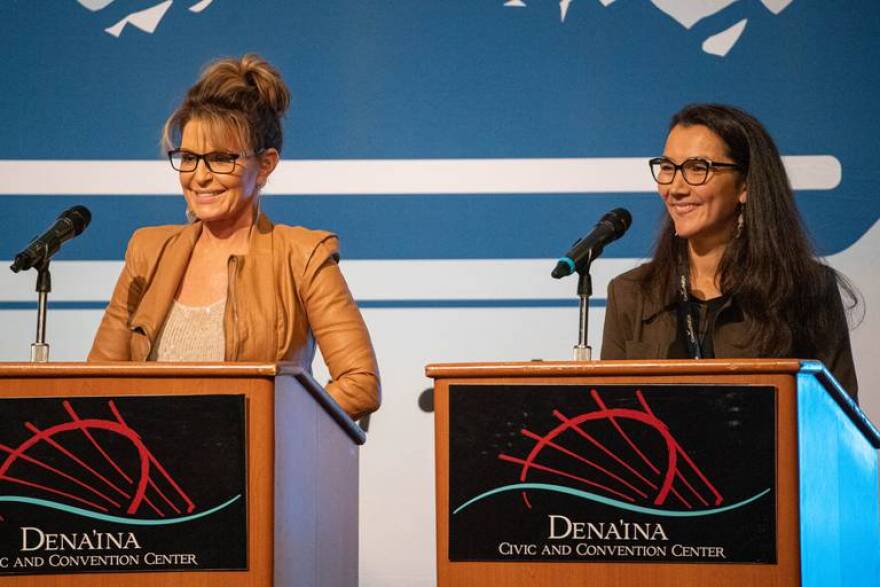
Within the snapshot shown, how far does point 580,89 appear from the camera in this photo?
4.11 metres

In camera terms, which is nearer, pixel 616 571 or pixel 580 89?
pixel 616 571

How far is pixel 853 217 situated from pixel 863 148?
0.21m

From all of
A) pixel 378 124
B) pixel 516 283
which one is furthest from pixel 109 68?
pixel 516 283

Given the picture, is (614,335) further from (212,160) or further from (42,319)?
(42,319)

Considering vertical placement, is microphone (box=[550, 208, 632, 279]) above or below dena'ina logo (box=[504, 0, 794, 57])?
below

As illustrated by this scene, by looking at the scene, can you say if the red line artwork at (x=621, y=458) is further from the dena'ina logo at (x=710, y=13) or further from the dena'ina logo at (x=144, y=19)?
the dena'ina logo at (x=144, y=19)

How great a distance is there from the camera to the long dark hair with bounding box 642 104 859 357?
300 centimetres

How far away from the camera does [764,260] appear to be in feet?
10.2

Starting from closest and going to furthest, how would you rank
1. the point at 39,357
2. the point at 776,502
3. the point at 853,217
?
the point at 776,502
the point at 39,357
the point at 853,217

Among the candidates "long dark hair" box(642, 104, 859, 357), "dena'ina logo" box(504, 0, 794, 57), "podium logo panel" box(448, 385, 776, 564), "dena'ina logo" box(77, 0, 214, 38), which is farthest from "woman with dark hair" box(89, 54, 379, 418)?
"dena'ina logo" box(504, 0, 794, 57)

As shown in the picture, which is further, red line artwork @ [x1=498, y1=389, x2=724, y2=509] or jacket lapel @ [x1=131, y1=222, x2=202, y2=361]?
jacket lapel @ [x1=131, y1=222, x2=202, y2=361]

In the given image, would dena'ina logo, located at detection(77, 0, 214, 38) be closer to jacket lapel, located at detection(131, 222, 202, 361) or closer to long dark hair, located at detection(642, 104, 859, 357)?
jacket lapel, located at detection(131, 222, 202, 361)

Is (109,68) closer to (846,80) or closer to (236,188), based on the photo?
(236,188)

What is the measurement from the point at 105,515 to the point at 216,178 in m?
1.24
